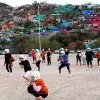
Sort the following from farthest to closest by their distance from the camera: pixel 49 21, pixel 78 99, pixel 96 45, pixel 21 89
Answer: pixel 49 21
pixel 96 45
pixel 21 89
pixel 78 99

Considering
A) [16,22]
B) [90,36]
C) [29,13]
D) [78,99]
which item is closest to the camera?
[78,99]

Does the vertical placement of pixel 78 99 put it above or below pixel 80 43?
above

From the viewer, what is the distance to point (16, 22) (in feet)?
591

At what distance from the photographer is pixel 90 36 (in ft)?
395

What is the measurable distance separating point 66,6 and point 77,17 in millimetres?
25183

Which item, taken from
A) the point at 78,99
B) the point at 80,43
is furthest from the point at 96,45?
the point at 78,99

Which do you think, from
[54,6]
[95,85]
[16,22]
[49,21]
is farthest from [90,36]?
[95,85]

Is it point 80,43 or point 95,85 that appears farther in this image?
point 80,43

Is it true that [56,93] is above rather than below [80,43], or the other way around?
above

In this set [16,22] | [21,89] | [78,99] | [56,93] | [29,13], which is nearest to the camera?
[78,99]

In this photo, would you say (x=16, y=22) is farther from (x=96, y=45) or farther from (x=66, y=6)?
(x=96, y=45)

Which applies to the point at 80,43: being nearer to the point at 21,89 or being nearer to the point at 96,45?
the point at 96,45

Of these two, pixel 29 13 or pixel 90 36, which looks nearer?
pixel 90 36

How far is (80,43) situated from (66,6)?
94578mm
